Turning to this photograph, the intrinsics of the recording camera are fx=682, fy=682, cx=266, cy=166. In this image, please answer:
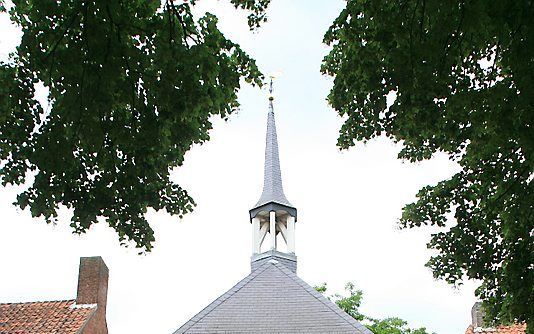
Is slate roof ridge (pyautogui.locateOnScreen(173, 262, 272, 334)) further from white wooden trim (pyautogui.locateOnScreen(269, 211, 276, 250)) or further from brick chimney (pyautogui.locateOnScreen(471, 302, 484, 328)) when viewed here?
brick chimney (pyautogui.locateOnScreen(471, 302, 484, 328))

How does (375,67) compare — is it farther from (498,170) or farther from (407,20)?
(498,170)

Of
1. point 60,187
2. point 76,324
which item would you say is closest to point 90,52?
point 60,187

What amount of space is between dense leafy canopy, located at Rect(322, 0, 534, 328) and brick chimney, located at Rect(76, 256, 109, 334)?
11430mm

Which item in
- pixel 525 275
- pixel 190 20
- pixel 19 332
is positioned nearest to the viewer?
pixel 190 20

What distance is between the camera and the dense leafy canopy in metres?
5.53

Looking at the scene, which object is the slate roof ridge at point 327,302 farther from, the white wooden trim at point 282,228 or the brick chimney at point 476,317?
the brick chimney at point 476,317

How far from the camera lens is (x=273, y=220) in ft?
70.0

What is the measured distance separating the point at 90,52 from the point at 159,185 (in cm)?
180

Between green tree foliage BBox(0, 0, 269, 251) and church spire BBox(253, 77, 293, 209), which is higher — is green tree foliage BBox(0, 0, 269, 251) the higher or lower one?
the lower one

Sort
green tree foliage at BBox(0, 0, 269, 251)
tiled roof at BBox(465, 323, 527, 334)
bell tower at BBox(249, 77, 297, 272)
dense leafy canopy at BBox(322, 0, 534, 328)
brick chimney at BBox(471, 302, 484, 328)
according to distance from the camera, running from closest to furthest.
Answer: dense leafy canopy at BBox(322, 0, 534, 328) → green tree foliage at BBox(0, 0, 269, 251) → tiled roof at BBox(465, 323, 527, 334) → brick chimney at BBox(471, 302, 484, 328) → bell tower at BBox(249, 77, 297, 272)

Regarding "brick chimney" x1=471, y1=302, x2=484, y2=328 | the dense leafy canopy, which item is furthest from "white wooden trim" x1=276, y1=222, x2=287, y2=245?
the dense leafy canopy

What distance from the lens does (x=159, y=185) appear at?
709cm

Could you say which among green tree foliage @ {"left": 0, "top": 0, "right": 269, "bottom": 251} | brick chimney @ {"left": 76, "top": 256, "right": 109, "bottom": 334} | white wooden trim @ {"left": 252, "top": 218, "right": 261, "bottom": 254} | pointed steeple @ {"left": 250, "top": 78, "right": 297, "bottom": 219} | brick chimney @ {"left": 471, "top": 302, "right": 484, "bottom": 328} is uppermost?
pointed steeple @ {"left": 250, "top": 78, "right": 297, "bottom": 219}

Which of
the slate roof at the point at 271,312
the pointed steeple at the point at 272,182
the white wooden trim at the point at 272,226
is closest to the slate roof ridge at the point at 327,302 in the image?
the slate roof at the point at 271,312
